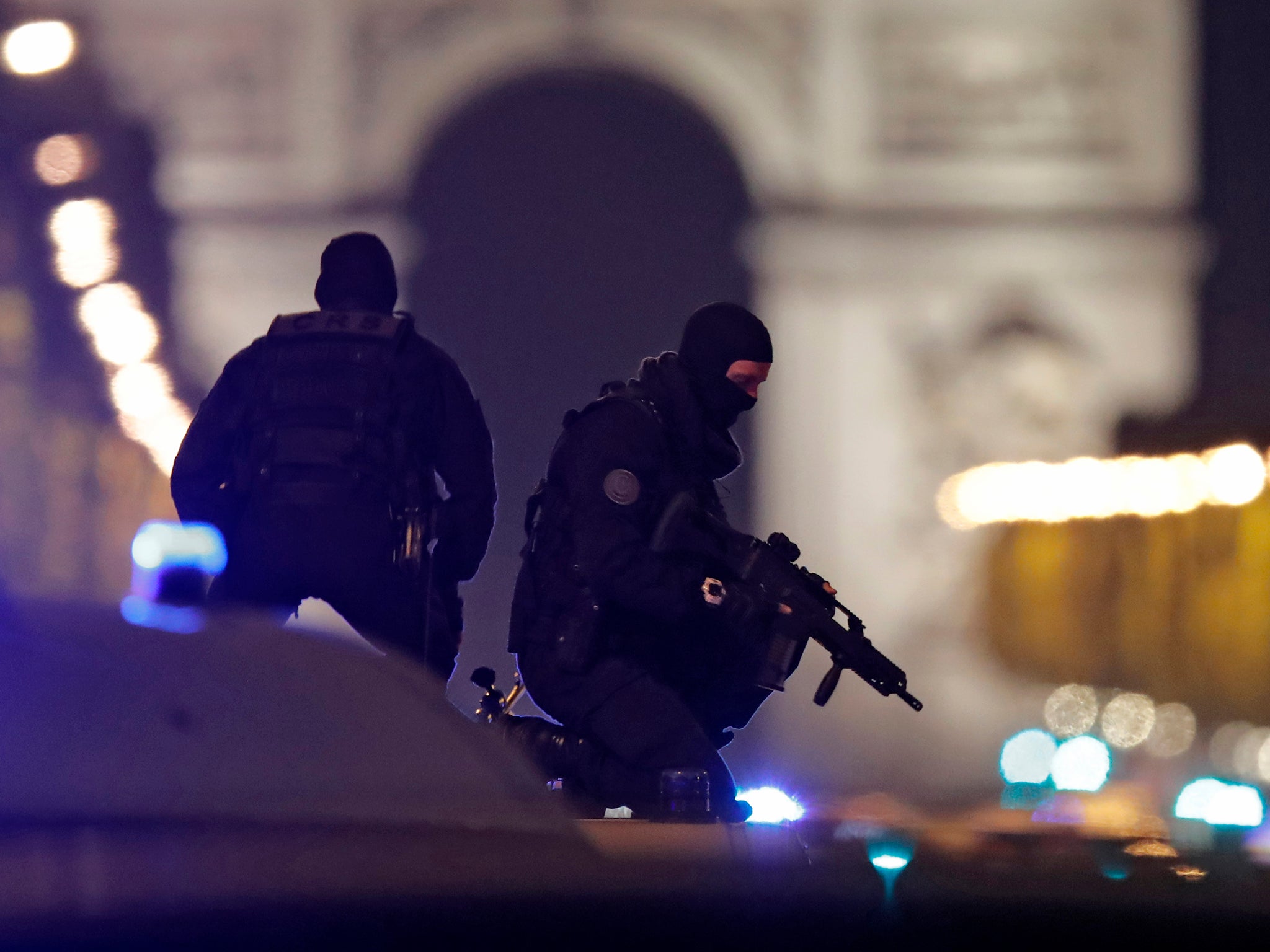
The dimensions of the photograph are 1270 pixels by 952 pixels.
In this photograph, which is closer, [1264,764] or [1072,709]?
[1264,764]

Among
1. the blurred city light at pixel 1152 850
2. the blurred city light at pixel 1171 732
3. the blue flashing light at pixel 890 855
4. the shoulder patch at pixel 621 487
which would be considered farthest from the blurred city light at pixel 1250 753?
the blue flashing light at pixel 890 855

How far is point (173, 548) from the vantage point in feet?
9.86

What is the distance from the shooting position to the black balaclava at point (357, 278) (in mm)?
5918

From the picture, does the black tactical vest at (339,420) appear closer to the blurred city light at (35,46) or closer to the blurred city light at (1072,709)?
the blurred city light at (35,46)

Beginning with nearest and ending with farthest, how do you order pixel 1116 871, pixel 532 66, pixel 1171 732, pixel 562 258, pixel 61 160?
pixel 1116 871, pixel 61 160, pixel 1171 732, pixel 532 66, pixel 562 258

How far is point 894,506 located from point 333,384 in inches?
1058

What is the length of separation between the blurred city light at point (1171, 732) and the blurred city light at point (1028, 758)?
163 centimetres

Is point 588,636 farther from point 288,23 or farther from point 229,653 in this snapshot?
point 288,23

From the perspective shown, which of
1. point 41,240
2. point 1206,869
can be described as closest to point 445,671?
point 1206,869

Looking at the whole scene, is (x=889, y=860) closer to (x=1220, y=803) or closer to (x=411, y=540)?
(x=411, y=540)

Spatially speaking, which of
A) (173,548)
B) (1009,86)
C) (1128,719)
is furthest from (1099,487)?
(173,548)

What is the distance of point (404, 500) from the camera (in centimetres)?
577

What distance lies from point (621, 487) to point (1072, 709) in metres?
29.2

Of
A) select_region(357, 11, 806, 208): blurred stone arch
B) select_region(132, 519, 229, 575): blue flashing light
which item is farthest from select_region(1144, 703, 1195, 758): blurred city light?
select_region(132, 519, 229, 575): blue flashing light
